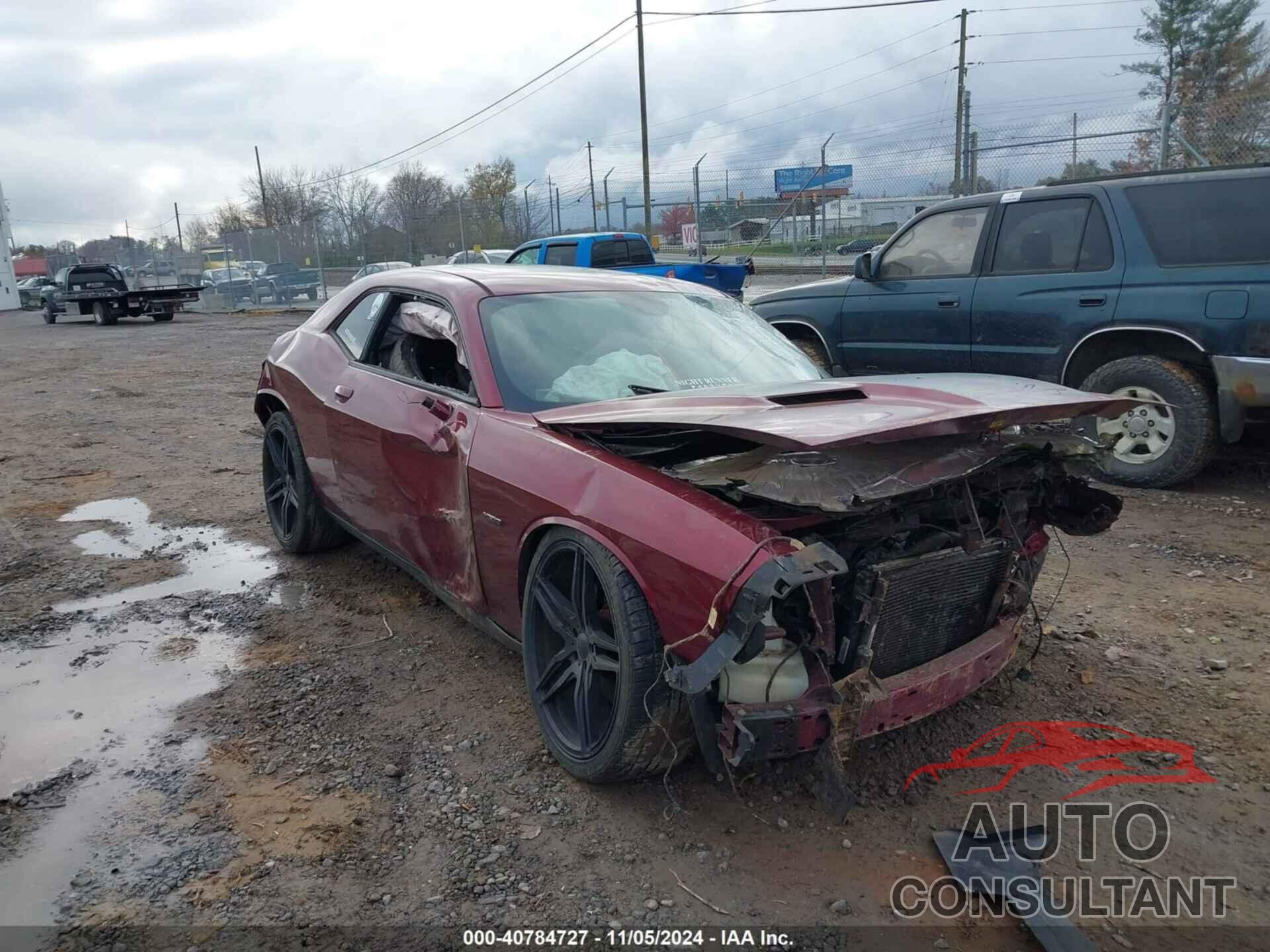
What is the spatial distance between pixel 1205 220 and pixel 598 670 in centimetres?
495

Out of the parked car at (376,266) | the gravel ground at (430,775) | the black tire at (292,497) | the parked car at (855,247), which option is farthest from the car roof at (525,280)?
the parked car at (376,266)

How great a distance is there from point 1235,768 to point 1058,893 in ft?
3.11

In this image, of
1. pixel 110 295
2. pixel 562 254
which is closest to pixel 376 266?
pixel 110 295

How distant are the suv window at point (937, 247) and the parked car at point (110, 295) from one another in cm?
2290

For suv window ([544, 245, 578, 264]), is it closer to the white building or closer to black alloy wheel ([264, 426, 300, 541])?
black alloy wheel ([264, 426, 300, 541])

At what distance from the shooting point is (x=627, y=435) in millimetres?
2828

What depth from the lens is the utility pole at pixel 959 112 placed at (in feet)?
47.0

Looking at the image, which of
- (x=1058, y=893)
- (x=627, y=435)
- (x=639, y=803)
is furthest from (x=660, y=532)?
(x=1058, y=893)

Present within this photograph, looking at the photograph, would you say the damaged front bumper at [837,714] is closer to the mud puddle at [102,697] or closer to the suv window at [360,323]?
the mud puddle at [102,697]

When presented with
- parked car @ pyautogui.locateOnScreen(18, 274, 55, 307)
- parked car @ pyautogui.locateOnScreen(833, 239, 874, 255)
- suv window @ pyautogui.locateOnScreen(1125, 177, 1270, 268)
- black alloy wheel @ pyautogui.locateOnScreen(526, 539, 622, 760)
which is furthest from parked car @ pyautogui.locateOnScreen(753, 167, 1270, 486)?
parked car @ pyautogui.locateOnScreen(18, 274, 55, 307)

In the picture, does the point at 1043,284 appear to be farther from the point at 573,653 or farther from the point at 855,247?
the point at 855,247

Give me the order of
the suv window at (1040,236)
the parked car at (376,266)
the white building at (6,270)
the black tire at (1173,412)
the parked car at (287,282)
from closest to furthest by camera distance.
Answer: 1. the black tire at (1173,412)
2. the suv window at (1040,236)
3. the parked car at (376,266)
4. the parked car at (287,282)
5. the white building at (6,270)

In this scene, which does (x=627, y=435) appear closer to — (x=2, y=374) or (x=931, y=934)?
(x=931, y=934)

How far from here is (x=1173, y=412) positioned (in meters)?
5.57
